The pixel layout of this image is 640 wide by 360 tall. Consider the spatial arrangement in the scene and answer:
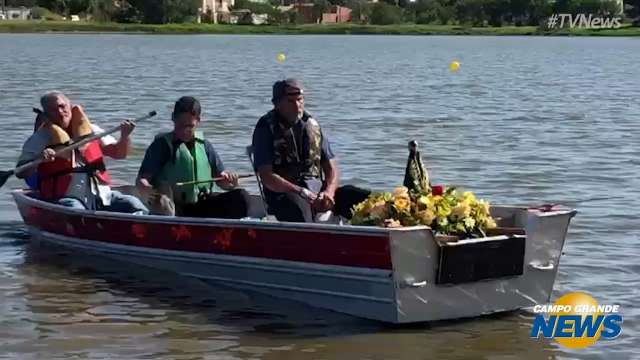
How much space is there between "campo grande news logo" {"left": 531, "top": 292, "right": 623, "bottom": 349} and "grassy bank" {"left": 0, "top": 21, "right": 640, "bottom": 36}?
99867 mm

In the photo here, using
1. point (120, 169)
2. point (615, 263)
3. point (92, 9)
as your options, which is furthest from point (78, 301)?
point (92, 9)

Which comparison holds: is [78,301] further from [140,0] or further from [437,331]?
[140,0]

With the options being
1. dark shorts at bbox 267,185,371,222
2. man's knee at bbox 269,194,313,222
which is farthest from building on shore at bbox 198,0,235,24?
man's knee at bbox 269,194,313,222

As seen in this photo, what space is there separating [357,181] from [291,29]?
347ft

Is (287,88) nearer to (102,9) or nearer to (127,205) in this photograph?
(127,205)

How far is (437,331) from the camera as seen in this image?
9.33m

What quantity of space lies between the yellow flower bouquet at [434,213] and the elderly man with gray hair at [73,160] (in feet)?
10.1

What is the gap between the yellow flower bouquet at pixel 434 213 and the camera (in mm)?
9125

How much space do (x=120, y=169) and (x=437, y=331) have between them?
9132 millimetres

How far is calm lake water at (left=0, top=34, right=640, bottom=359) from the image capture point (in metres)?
9.20

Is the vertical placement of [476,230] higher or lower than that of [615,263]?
higher

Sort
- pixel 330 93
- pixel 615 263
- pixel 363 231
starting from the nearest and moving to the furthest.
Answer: pixel 363 231 < pixel 615 263 < pixel 330 93

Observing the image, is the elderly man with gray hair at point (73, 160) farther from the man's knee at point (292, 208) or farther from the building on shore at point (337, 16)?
the building on shore at point (337, 16)

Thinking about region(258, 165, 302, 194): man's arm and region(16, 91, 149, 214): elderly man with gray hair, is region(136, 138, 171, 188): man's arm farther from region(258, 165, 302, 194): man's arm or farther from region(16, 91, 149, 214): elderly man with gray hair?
region(258, 165, 302, 194): man's arm
